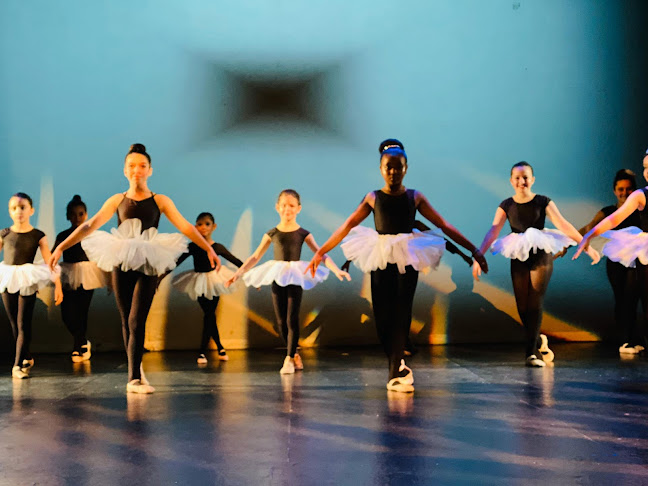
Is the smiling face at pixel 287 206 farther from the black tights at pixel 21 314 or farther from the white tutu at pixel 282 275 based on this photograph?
the black tights at pixel 21 314

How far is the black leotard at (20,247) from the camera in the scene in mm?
4820

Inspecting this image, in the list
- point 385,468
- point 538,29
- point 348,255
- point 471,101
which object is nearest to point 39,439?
point 385,468

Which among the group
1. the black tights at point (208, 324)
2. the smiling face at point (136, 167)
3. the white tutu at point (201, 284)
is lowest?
the black tights at point (208, 324)

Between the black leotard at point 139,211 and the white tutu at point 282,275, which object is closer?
the black leotard at point 139,211

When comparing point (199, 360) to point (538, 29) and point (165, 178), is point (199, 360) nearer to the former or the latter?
point (165, 178)

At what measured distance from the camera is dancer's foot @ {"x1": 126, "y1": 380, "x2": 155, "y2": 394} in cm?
386

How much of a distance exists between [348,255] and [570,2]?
4.49 meters

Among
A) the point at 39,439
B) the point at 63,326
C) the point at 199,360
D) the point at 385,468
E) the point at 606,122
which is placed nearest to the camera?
the point at 385,468

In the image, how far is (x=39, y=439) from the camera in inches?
107

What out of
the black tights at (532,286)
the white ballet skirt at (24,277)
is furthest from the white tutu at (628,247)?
the white ballet skirt at (24,277)

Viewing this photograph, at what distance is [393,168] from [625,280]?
2.94 metres

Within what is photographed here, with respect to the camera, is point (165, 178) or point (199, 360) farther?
point (165, 178)

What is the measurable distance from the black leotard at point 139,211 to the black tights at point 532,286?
247 centimetres

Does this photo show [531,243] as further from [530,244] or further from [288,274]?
[288,274]
